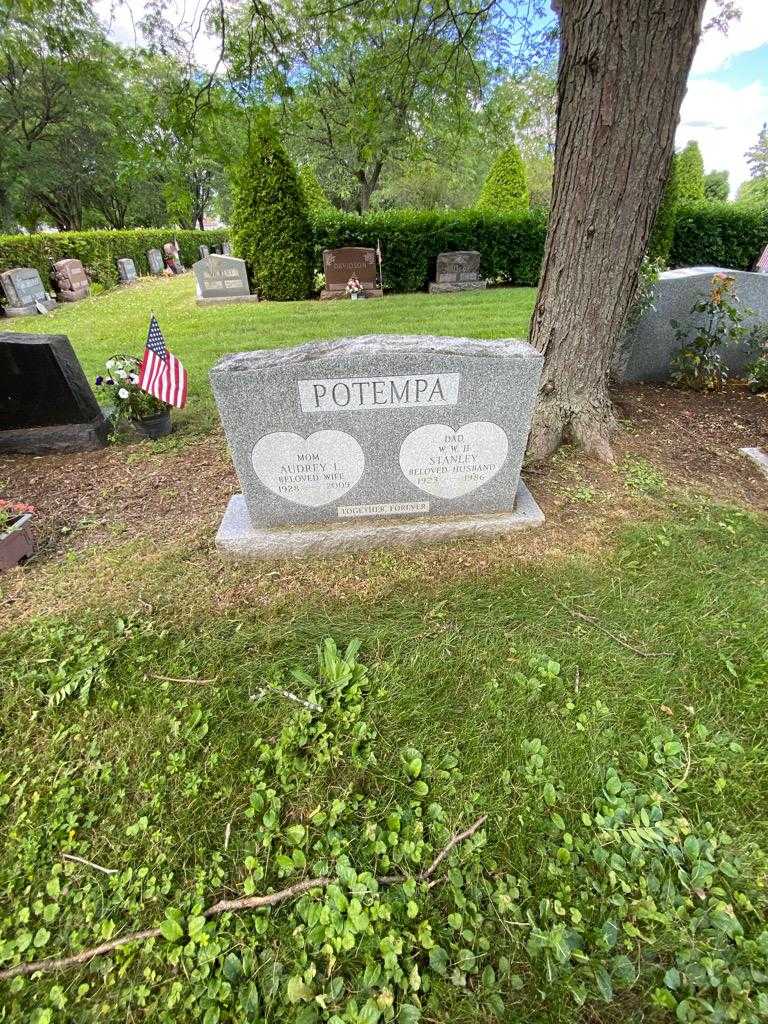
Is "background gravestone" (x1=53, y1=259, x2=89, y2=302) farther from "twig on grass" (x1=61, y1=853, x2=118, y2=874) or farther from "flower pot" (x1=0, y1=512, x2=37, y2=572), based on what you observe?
"twig on grass" (x1=61, y1=853, x2=118, y2=874)

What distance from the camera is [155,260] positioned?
1817 centimetres

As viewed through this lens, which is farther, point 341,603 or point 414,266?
point 414,266

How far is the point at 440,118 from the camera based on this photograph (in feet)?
21.0

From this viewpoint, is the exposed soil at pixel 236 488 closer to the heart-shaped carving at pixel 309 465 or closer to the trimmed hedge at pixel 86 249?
the heart-shaped carving at pixel 309 465

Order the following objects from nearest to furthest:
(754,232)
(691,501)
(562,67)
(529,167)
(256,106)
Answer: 1. (562,67)
2. (691,501)
3. (256,106)
4. (754,232)
5. (529,167)

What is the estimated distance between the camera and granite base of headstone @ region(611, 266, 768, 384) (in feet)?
14.8

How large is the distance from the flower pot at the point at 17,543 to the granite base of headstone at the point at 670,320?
4886 mm

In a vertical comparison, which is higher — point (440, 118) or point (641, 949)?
point (440, 118)

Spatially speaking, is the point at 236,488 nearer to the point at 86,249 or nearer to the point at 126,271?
the point at 86,249

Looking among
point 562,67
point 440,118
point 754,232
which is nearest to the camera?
point 562,67

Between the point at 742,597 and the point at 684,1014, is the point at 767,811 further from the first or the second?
the point at 742,597

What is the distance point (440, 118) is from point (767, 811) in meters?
7.86

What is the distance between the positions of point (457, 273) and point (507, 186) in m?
4.45

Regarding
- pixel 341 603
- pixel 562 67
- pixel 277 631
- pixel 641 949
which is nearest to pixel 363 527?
pixel 341 603
